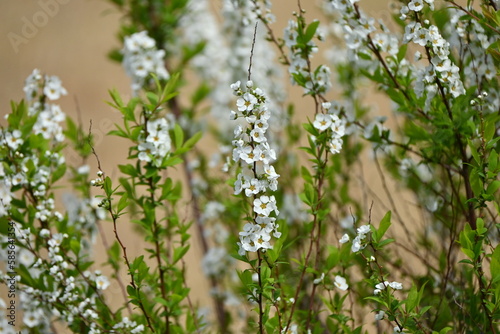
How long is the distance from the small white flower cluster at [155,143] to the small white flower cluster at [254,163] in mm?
387

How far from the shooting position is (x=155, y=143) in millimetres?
1651

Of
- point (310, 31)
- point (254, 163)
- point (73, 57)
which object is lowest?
point (254, 163)

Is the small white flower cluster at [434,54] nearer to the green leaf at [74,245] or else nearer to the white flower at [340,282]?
the white flower at [340,282]

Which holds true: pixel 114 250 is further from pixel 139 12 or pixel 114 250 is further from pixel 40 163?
pixel 139 12

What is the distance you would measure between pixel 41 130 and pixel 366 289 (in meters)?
1.34

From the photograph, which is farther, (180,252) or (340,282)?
(180,252)

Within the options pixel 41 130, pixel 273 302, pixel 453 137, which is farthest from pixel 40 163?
pixel 453 137

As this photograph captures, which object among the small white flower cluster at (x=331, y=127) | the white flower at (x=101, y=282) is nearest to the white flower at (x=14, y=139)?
the white flower at (x=101, y=282)

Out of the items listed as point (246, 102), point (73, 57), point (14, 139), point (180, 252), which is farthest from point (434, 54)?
point (73, 57)

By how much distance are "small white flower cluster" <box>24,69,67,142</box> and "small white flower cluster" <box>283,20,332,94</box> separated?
810 mm

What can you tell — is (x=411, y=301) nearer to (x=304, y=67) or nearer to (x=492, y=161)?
(x=492, y=161)

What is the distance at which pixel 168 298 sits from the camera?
1.74 m

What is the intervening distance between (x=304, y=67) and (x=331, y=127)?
0.94 feet

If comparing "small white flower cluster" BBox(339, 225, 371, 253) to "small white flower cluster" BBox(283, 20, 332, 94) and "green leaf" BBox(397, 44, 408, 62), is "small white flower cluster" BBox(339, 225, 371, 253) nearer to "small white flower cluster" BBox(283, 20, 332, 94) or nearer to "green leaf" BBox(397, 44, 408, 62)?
"small white flower cluster" BBox(283, 20, 332, 94)
